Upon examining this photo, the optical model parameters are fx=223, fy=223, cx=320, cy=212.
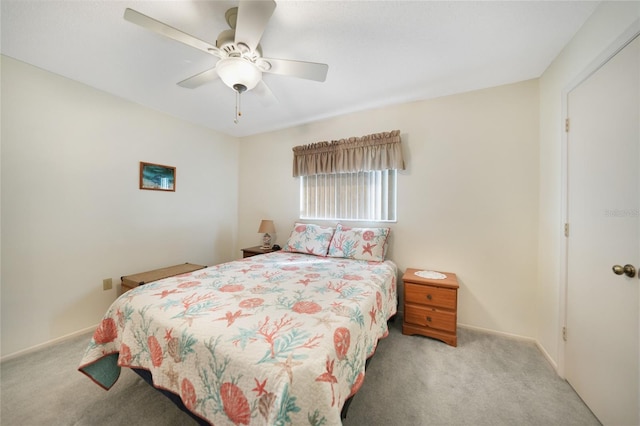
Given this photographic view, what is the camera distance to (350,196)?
2.96 meters

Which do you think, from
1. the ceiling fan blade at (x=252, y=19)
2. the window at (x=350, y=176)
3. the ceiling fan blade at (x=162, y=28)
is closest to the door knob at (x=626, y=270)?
the window at (x=350, y=176)

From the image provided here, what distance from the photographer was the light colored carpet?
4.29 ft

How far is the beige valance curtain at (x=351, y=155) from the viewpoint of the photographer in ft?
8.45

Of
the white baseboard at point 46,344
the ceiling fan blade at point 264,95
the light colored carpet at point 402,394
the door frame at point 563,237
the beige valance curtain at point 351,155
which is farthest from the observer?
the beige valance curtain at point 351,155

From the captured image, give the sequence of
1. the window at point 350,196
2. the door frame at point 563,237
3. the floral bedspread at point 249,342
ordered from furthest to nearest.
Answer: the window at point 350,196 → the door frame at point 563,237 → the floral bedspread at point 249,342

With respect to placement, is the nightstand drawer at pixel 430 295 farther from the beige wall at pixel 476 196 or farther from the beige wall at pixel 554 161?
the beige wall at pixel 554 161

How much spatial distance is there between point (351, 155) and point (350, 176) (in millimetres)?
275

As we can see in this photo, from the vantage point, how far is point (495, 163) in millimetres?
2209

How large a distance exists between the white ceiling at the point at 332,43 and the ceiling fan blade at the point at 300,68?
0.80 feet

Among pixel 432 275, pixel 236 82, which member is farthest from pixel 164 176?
pixel 432 275

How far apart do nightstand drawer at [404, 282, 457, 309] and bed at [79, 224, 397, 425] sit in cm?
44

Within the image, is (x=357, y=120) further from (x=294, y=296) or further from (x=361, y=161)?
(x=294, y=296)

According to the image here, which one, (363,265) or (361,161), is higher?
(361,161)

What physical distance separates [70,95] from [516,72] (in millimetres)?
4162
